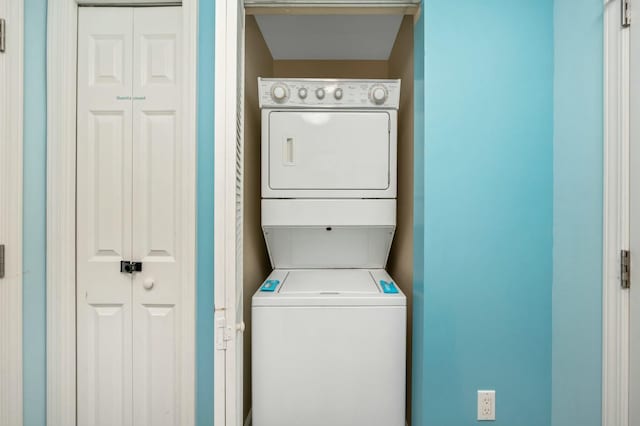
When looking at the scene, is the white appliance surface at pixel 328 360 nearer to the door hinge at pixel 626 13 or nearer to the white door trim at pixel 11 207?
the white door trim at pixel 11 207

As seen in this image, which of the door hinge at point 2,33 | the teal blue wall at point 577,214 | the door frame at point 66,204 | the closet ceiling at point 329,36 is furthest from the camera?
the closet ceiling at point 329,36

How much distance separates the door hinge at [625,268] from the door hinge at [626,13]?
81 cm

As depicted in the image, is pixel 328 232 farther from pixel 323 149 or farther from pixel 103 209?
pixel 103 209

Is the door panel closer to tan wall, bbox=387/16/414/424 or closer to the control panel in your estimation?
the control panel

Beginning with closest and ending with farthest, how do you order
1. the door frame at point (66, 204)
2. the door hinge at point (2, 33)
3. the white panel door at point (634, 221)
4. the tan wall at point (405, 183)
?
the white panel door at point (634, 221) → the door hinge at point (2, 33) → the door frame at point (66, 204) → the tan wall at point (405, 183)

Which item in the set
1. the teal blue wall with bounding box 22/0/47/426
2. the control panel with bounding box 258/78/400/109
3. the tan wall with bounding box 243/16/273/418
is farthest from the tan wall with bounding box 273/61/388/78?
the teal blue wall with bounding box 22/0/47/426

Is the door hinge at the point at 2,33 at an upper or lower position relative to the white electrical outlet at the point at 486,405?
upper

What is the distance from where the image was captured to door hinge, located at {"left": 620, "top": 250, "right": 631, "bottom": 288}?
3.75 ft

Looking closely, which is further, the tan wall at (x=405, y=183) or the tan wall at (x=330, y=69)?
the tan wall at (x=330, y=69)

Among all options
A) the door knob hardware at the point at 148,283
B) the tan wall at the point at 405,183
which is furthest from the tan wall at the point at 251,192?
the tan wall at the point at 405,183

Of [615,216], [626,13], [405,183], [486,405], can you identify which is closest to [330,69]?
[405,183]

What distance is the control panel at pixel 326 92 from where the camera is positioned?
172cm

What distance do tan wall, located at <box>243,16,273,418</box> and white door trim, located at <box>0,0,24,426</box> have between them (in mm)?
978

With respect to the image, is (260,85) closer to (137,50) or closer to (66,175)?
(137,50)
